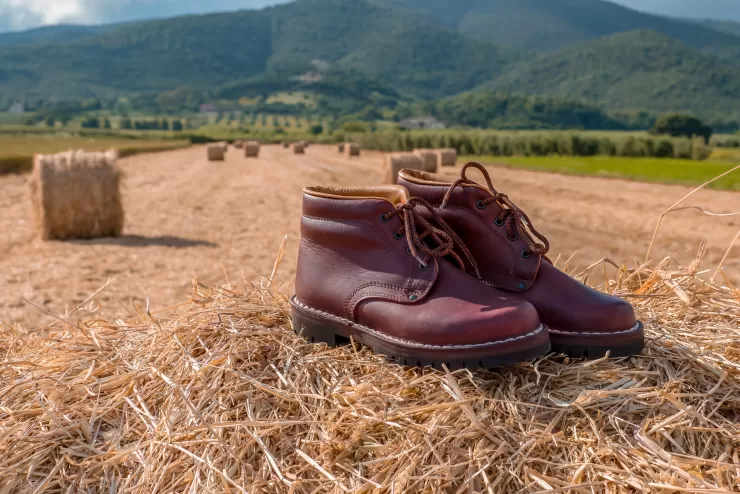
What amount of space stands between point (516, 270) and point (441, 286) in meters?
0.28

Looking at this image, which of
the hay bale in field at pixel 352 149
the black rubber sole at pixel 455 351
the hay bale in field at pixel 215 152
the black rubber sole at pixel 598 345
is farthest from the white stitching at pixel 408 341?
the hay bale in field at pixel 352 149

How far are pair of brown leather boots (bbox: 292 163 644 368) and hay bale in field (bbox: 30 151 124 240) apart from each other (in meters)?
9.01

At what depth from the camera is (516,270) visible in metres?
1.97

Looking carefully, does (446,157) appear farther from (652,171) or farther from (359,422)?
(359,422)

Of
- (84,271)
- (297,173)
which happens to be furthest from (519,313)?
(297,173)

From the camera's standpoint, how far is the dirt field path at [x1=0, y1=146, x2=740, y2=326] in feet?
22.2

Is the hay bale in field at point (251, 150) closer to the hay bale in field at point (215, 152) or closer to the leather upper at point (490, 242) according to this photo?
the hay bale in field at point (215, 152)

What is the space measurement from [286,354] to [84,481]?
639mm

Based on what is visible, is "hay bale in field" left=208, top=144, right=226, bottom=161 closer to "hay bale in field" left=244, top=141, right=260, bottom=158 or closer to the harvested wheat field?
"hay bale in field" left=244, top=141, right=260, bottom=158

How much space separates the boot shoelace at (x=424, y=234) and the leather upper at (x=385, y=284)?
2 centimetres

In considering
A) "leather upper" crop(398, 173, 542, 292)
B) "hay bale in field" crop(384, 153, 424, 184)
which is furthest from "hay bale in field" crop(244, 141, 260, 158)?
"leather upper" crop(398, 173, 542, 292)

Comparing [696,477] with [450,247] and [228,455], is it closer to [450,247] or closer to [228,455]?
[450,247]

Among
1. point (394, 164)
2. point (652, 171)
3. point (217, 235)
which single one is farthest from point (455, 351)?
point (652, 171)

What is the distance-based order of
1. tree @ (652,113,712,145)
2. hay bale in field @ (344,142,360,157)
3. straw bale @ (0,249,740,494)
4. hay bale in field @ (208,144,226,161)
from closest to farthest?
straw bale @ (0,249,740,494) → hay bale in field @ (208,144,226,161) → hay bale in field @ (344,142,360,157) → tree @ (652,113,712,145)
